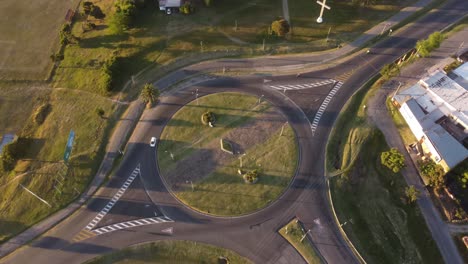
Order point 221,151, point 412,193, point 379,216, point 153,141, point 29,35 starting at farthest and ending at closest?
point 29,35 → point 153,141 → point 221,151 → point 379,216 → point 412,193

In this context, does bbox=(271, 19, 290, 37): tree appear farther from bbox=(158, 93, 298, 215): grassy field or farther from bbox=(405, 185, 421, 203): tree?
bbox=(405, 185, 421, 203): tree

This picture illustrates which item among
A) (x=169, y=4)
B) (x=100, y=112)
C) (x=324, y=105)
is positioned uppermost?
(x=169, y=4)

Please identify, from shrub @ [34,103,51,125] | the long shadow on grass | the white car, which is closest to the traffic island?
the white car

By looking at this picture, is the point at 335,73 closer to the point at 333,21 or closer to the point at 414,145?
the point at 333,21

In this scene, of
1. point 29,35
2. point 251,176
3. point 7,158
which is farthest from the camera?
point 29,35

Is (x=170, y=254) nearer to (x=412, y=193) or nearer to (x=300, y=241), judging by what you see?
(x=300, y=241)

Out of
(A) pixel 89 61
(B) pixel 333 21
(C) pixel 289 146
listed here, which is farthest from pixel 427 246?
(A) pixel 89 61

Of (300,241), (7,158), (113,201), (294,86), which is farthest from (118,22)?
(300,241)

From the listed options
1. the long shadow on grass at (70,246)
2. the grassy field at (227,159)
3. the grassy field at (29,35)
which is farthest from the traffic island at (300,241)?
the grassy field at (29,35)
